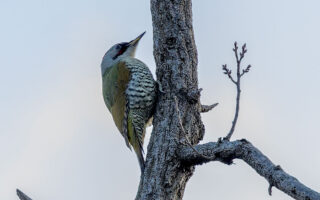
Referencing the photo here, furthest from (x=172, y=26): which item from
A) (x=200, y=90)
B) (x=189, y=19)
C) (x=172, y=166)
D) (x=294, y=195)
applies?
(x=294, y=195)

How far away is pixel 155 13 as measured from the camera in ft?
18.2

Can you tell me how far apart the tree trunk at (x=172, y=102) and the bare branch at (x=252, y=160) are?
0.58 feet

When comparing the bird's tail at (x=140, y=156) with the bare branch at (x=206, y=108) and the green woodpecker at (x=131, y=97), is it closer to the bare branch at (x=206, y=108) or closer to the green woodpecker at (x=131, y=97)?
the green woodpecker at (x=131, y=97)

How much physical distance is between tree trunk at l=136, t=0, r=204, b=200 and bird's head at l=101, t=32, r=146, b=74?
1.75 m

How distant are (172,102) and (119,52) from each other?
221 centimetres

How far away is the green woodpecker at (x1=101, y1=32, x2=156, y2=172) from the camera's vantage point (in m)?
6.09

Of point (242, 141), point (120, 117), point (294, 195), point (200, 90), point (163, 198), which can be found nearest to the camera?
point (294, 195)

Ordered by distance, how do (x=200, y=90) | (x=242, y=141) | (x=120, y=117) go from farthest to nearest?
(x=120, y=117) < (x=200, y=90) < (x=242, y=141)

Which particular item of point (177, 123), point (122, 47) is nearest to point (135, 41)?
point (122, 47)

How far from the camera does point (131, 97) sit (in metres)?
6.50

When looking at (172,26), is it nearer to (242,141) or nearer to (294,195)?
(242,141)

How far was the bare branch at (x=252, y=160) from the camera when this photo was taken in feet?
12.1

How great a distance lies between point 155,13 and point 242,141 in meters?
1.73

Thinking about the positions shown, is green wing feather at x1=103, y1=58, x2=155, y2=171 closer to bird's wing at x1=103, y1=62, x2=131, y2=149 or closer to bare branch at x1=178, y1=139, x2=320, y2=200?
bird's wing at x1=103, y1=62, x2=131, y2=149
